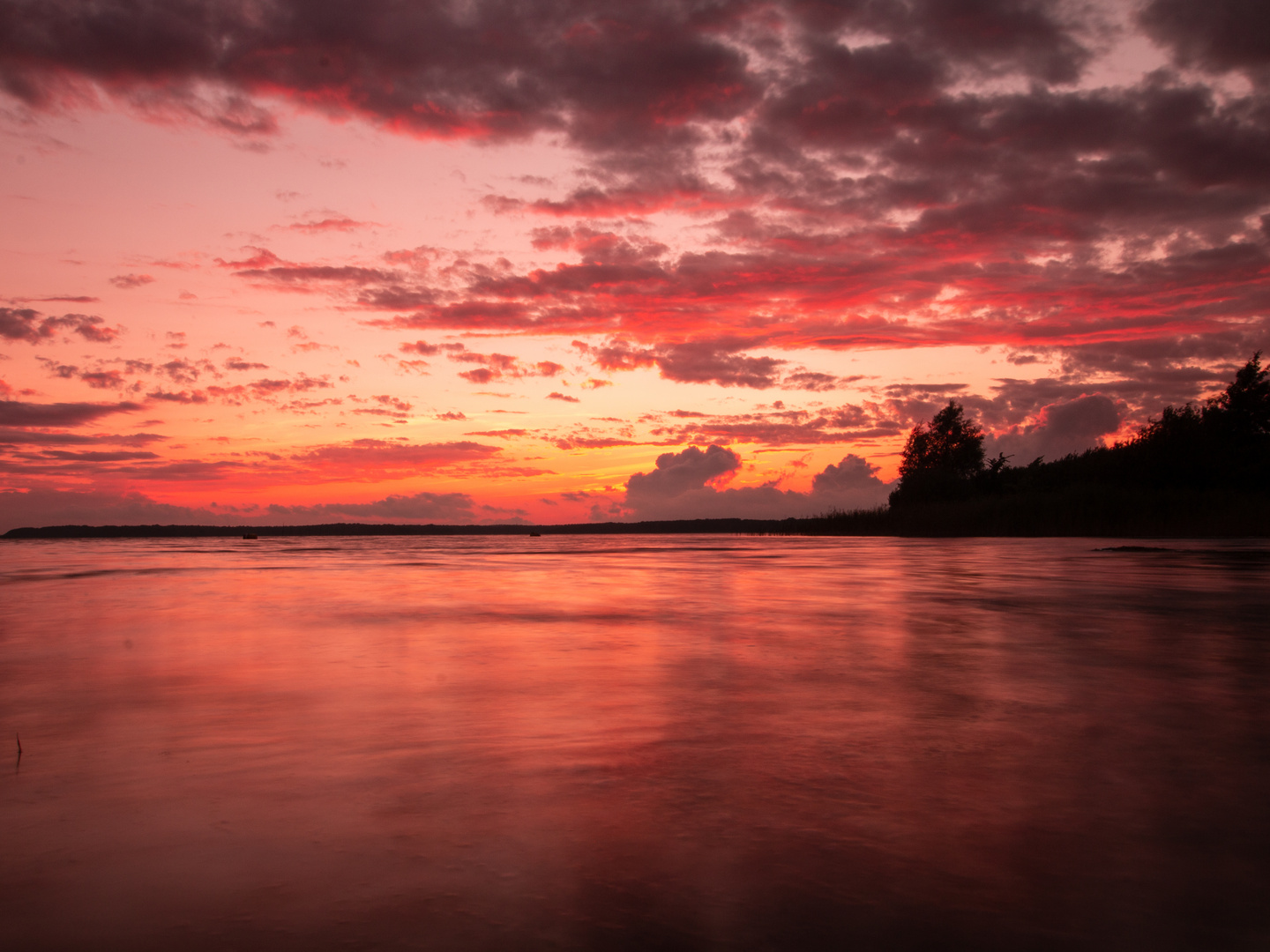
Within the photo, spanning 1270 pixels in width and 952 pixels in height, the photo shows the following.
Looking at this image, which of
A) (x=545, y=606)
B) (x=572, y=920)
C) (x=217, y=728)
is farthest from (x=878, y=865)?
(x=545, y=606)

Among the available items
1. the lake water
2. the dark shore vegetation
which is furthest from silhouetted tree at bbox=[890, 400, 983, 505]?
the lake water

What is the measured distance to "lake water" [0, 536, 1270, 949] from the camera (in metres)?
2.68

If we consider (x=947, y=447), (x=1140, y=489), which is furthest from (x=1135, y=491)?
(x=947, y=447)

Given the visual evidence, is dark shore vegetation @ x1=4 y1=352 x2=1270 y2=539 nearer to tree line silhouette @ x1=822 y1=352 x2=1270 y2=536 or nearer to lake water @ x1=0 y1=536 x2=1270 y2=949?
tree line silhouette @ x1=822 y1=352 x2=1270 y2=536

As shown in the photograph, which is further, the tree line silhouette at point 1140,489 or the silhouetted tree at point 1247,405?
the silhouetted tree at point 1247,405

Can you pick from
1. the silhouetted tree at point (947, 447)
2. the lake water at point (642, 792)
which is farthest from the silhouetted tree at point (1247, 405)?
the lake water at point (642, 792)

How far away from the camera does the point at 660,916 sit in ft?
8.77

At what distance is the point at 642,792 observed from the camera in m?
3.93

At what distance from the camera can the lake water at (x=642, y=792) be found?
268 centimetres

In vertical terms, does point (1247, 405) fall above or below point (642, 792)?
above

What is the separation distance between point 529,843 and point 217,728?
3032 millimetres

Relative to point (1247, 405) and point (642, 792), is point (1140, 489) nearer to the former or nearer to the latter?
point (1247, 405)

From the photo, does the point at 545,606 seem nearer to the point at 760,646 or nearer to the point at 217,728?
the point at 760,646

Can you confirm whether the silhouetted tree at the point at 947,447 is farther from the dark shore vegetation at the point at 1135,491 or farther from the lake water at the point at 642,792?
the lake water at the point at 642,792
